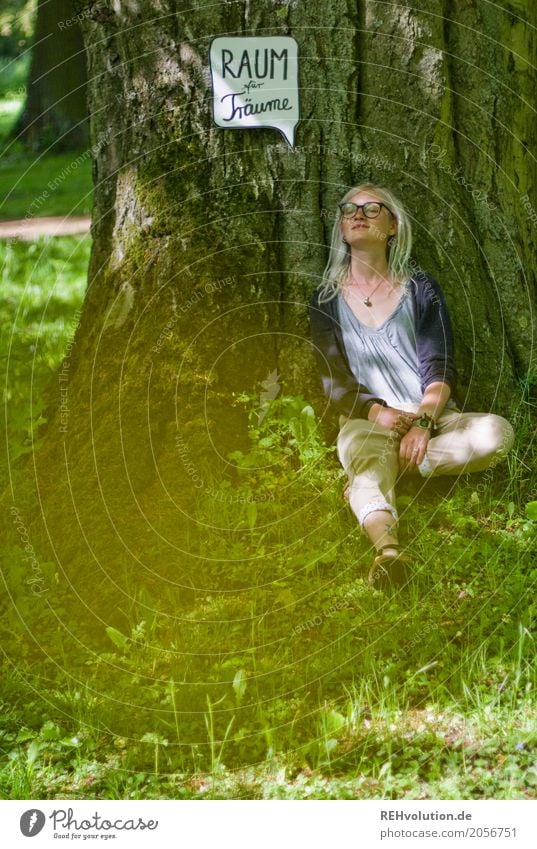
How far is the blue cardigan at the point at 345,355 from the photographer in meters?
3.62

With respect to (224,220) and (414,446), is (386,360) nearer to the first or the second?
(414,446)

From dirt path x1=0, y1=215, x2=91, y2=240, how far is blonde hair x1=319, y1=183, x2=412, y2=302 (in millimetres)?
3842

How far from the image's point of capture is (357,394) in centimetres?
361

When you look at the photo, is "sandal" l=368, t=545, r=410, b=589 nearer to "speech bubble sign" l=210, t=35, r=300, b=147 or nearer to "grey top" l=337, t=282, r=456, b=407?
"grey top" l=337, t=282, r=456, b=407

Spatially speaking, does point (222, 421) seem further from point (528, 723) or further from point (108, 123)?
point (528, 723)

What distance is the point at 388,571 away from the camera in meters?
3.34

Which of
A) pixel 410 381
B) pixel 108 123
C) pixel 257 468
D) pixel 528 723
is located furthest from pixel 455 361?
pixel 108 123

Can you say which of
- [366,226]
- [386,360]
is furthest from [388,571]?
[366,226]

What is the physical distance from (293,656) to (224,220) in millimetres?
1816

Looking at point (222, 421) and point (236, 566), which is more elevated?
point (222, 421)

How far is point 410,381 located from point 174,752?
176 centimetres

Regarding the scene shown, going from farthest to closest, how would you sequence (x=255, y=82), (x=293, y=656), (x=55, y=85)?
(x=55, y=85)
(x=255, y=82)
(x=293, y=656)

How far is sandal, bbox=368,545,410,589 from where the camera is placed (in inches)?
132
